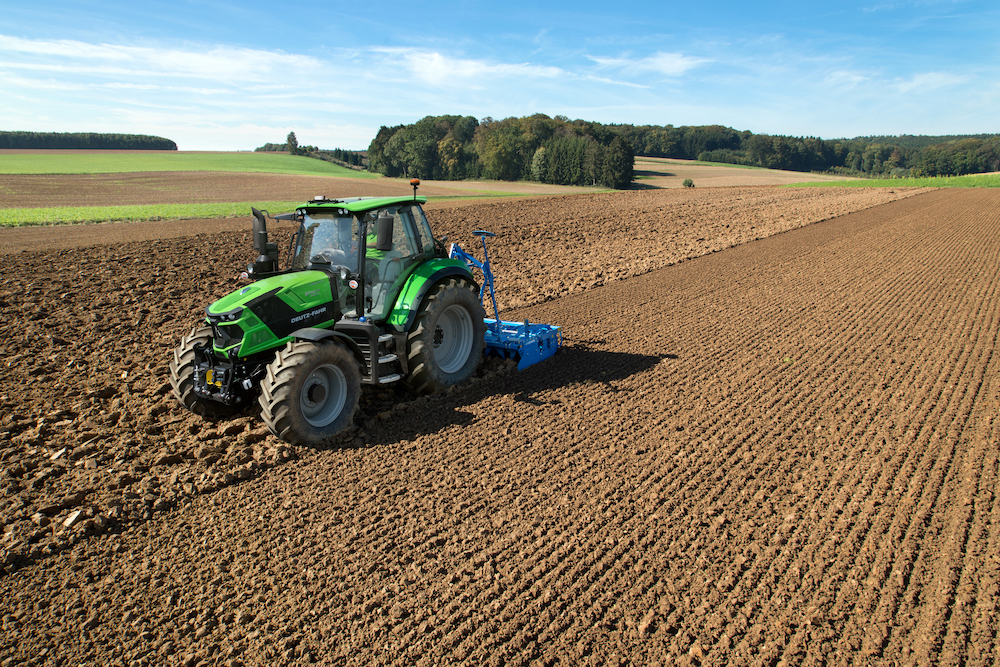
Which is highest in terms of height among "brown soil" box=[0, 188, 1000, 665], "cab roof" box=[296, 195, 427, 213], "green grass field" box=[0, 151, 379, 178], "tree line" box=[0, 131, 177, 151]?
"tree line" box=[0, 131, 177, 151]

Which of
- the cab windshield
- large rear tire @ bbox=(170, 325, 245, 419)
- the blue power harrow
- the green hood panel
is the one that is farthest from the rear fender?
large rear tire @ bbox=(170, 325, 245, 419)

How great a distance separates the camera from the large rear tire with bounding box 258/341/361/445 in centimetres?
491

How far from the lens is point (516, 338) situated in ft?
24.5

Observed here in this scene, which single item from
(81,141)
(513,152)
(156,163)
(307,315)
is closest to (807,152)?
(513,152)

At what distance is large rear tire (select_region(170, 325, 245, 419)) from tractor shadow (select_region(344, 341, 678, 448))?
125 cm

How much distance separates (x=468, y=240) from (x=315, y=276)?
546 inches

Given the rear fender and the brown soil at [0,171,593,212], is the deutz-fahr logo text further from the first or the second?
the brown soil at [0,171,593,212]

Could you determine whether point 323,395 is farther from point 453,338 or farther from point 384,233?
point 453,338

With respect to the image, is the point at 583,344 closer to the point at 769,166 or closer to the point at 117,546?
the point at 117,546

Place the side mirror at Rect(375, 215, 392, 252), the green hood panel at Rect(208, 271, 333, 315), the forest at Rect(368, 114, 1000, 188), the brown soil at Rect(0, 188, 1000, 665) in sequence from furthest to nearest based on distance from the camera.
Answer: the forest at Rect(368, 114, 1000, 188)
the side mirror at Rect(375, 215, 392, 252)
the green hood panel at Rect(208, 271, 333, 315)
the brown soil at Rect(0, 188, 1000, 665)

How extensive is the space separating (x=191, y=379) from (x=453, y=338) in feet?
8.80

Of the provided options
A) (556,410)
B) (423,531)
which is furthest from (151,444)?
(556,410)

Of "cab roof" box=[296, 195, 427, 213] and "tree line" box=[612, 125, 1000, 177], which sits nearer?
"cab roof" box=[296, 195, 427, 213]

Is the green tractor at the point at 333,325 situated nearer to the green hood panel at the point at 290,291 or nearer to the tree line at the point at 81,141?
the green hood panel at the point at 290,291
